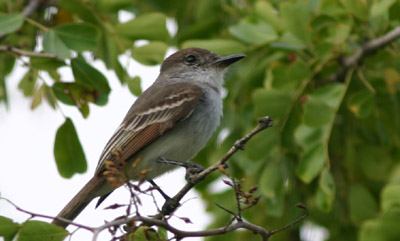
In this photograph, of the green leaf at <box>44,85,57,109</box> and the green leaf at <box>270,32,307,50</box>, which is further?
the green leaf at <box>270,32,307,50</box>

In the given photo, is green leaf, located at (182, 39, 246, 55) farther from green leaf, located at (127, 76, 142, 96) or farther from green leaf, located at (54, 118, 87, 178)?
green leaf, located at (54, 118, 87, 178)

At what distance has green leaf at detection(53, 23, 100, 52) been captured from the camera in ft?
16.9

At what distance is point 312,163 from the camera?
5152mm

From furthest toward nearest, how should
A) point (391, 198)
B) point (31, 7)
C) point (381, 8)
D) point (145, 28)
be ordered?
point (31, 7) < point (145, 28) < point (381, 8) < point (391, 198)

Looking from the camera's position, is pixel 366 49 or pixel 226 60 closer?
pixel 366 49

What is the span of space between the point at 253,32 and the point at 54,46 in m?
1.59

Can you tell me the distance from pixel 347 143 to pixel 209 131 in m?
1.29

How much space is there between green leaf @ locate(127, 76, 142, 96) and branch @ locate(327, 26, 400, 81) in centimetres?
164

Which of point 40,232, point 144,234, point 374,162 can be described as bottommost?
point 374,162

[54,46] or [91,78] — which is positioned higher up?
[54,46]

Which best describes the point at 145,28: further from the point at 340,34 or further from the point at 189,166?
the point at 340,34

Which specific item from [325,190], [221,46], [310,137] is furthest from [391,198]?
[221,46]

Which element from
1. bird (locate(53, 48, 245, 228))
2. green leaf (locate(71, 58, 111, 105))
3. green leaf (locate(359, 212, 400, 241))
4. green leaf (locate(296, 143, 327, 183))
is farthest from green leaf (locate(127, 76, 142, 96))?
green leaf (locate(359, 212, 400, 241))

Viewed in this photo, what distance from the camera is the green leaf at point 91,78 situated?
203 inches
